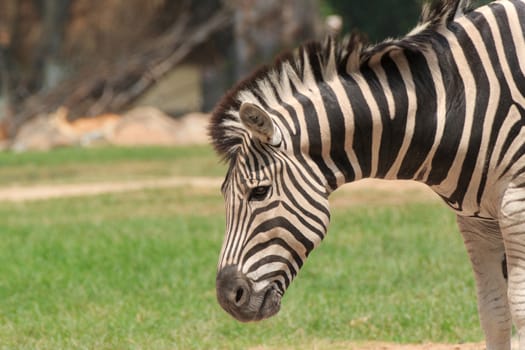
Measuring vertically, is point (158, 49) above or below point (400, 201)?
above

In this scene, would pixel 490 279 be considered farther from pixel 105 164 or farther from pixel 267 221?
pixel 105 164

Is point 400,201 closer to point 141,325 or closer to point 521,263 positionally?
point 141,325

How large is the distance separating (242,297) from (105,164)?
632 inches

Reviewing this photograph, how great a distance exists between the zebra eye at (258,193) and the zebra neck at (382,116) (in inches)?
10.0

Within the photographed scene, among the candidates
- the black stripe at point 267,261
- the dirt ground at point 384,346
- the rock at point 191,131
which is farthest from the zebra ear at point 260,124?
the rock at point 191,131

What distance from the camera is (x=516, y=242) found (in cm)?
450

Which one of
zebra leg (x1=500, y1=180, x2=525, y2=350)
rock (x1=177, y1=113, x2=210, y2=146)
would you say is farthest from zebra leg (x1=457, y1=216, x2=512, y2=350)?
rock (x1=177, y1=113, x2=210, y2=146)

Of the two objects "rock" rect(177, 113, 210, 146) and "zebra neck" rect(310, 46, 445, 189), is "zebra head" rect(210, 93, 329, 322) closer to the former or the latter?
"zebra neck" rect(310, 46, 445, 189)

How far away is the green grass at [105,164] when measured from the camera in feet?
59.7

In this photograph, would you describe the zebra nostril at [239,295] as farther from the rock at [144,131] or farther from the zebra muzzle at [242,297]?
the rock at [144,131]

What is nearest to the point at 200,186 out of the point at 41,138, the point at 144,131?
the point at 144,131

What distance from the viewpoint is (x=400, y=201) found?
1311 centimetres

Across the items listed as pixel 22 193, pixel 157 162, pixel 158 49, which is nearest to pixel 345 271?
pixel 22 193

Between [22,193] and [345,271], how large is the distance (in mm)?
8236
